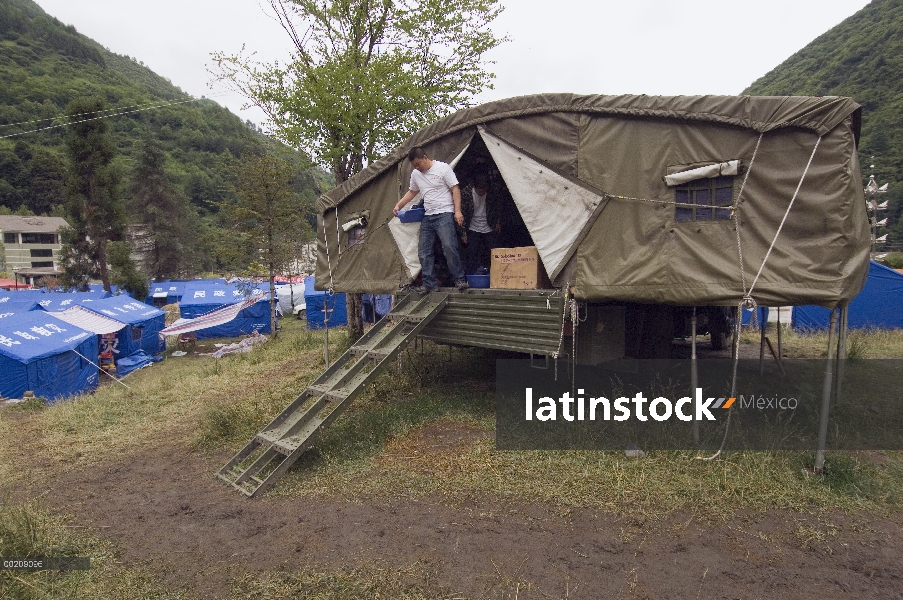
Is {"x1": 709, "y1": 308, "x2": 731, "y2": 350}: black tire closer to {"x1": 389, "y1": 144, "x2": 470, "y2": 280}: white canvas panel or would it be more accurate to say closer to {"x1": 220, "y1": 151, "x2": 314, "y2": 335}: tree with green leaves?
{"x1": 389, "y1": 144, "x2": 470, "y2": 280}: white canvas panel

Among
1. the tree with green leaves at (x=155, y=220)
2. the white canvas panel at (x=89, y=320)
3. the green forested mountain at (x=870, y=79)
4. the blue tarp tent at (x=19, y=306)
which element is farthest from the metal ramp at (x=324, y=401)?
the tree with green leaves at (x=155, y=220)

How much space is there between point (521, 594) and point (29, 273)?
81.7 m

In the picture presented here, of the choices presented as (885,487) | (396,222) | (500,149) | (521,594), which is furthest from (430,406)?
(885,487)

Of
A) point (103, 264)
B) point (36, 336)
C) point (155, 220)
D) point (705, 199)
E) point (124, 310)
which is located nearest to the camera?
point (705, 199)

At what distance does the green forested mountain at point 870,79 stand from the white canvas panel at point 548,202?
2704cm

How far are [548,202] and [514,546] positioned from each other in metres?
3.72

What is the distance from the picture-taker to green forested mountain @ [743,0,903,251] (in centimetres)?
3231

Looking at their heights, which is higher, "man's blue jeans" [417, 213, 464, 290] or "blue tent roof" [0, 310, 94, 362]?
"man's blue jeans" [417, 213, 464, 290]

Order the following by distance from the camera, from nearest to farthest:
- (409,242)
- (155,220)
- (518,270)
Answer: (518,270) < (409,242) < (155,220)

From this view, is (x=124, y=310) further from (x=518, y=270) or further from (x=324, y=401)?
(x=518, y=270)

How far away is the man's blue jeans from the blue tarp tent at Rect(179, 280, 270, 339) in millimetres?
19478

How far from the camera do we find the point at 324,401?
6055 millimetres

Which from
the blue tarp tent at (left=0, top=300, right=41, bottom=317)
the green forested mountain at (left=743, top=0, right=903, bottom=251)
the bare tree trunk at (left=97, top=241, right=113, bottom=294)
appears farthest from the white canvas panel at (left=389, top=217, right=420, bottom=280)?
the bare tree trunk at (left=97, top=241, right=113, bottom=294)

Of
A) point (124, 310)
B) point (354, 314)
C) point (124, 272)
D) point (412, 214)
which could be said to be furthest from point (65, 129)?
point (412, 214)
